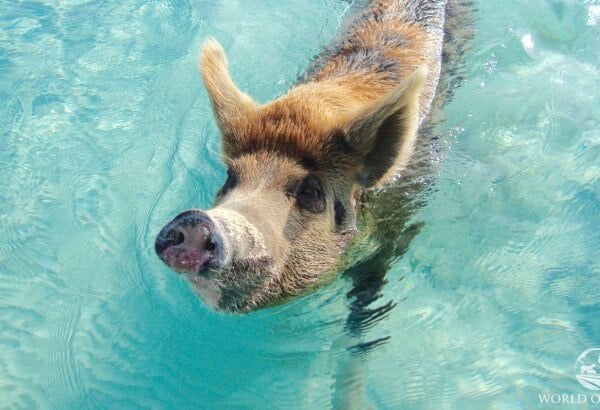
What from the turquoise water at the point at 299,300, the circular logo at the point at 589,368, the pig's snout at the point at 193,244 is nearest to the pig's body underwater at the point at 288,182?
the pig's snout at the point at 193,244

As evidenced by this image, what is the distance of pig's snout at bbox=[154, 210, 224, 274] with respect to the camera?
3.09 metres

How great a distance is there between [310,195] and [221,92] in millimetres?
1040

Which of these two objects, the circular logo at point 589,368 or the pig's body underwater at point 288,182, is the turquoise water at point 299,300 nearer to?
the circular logo at point 589,368

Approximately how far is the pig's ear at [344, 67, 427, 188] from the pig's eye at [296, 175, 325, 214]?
1.24ft

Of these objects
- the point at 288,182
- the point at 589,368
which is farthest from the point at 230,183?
the point at 589,368

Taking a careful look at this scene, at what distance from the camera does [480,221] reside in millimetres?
5828

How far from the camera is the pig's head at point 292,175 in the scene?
3.65 metres

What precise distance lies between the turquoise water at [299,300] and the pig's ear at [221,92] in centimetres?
152

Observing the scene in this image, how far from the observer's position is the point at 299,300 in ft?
16.3

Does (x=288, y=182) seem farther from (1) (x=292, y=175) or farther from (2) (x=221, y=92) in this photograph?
(2) (x=221, y=92)

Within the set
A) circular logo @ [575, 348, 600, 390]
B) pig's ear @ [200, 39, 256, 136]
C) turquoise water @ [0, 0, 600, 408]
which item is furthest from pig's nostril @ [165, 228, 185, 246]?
circular logo @ [575, 348, 600, 390]

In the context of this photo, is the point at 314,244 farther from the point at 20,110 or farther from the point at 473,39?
the point at 20,110

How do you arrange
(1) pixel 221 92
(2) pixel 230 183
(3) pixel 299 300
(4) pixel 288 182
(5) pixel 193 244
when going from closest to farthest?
(5) pixel 193 244 < (4) pixel 288 182 < (2) pixel 230 183 < (1) pixel 221 92 < (3) pixel 299 300

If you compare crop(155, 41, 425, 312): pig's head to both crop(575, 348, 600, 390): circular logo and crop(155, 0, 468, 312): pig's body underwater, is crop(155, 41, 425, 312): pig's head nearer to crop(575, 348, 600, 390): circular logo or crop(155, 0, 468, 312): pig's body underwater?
crop(155, 0, 468, 312): pig's body underwater
